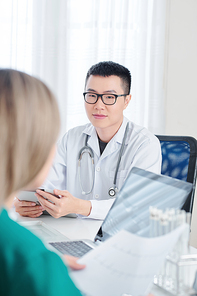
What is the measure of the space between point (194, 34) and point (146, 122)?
31.9 inches

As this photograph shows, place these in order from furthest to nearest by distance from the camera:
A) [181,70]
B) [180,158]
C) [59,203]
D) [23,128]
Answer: [181,70]
[180,158]
[59,203]
[23,128]

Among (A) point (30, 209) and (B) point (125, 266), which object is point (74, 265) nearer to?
(B) point (125, 266)

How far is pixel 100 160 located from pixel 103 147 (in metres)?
0.12

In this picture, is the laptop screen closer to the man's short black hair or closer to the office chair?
the office chair

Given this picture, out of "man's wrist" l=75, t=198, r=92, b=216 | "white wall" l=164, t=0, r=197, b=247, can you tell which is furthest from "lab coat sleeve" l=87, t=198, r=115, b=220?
"white wall" l=164, t=0, r=197, b=247

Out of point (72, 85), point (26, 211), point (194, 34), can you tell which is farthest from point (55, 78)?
point (26, 211)

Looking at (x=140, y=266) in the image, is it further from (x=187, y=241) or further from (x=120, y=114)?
(x=120, y=114)

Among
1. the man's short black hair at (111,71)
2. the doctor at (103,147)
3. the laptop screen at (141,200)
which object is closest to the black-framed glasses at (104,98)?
the doctor at (103,147)

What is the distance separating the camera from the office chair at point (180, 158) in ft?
5.02

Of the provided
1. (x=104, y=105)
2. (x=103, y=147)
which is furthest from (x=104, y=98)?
(x=103, y=147)

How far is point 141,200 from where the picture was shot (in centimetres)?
81

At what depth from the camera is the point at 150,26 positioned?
102 inches

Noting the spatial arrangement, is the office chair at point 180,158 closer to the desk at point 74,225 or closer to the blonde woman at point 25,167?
the desk at point 74,225

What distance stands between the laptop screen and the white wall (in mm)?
1863
